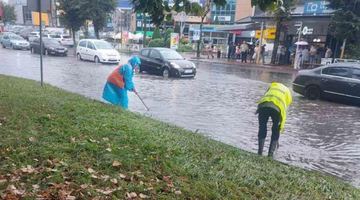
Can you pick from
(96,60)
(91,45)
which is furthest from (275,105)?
(91,45)

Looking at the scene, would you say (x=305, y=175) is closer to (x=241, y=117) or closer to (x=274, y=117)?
(x=274, y=117)

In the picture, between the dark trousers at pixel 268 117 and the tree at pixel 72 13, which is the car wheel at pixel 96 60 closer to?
the tree at pixel 72 13

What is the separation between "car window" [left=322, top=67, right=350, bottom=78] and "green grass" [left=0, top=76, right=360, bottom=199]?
982 centimetres

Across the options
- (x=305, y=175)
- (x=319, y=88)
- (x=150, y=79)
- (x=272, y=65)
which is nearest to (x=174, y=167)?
(x=305, y=175)

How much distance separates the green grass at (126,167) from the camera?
3.81 m

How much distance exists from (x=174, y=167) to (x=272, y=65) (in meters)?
30.5

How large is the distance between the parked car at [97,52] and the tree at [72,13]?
13951mm

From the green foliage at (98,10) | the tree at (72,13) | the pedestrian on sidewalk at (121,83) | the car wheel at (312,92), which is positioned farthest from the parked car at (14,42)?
the pedestrian on sidewalk at (121,83)

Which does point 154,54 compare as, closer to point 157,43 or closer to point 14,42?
point 14,42

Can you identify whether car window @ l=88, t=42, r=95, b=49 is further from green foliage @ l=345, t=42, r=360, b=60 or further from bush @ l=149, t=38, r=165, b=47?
bush @ l=149, t=38, r=165, b=47

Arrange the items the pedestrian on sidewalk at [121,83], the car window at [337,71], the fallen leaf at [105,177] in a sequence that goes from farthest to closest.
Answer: the car window at [337,71] < the pedestrian on sidewalk at [121,83] < the fallen leaf at [105,177]

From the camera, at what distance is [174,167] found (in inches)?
175

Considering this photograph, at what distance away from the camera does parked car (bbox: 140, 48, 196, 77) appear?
66.6 ft

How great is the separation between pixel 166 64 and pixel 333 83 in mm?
8798
